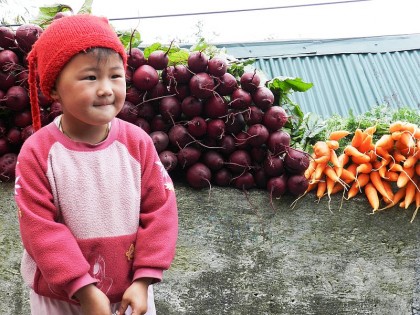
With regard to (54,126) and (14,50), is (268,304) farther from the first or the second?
(14,50)

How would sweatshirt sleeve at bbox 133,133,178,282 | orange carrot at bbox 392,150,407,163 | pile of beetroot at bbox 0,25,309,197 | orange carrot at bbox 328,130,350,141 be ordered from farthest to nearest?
orange carrot at bbox 328,130,350,141, orange carrot at bbox 392,150,407,163, pile of beetroot at bbox 0,25,309,197, sweatshirt sleeve at bbox 133,133,178,282

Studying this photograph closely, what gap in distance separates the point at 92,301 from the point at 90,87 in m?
0.56

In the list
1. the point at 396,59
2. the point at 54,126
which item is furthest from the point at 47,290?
the point at 396,59

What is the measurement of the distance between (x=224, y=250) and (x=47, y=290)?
1.11m

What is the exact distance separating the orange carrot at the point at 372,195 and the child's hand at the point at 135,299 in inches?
53.6

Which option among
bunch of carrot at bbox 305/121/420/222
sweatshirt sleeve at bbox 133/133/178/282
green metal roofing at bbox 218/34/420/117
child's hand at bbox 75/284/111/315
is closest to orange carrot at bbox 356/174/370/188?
bunch of carrot at bbox 305/121/420/222

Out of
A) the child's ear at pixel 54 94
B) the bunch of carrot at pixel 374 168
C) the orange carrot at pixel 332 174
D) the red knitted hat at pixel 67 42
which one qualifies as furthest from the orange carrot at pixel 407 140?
the child's ear at pixel 54 94

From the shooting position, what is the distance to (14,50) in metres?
2.48

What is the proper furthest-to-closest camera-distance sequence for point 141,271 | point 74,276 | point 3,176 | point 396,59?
point 396,59, point 3,176, point 141,271, point 74,276

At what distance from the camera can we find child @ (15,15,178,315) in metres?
1.36

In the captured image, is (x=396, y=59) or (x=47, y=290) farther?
(x=396, y=59)

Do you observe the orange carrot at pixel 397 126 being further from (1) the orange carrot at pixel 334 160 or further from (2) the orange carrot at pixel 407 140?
(1) the orange carrot at pixel 334 160

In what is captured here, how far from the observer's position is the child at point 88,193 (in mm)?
1356

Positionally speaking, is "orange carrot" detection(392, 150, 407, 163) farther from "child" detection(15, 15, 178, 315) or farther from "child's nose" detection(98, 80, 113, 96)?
"child's nose" detection(98, 80, 113, 96)
